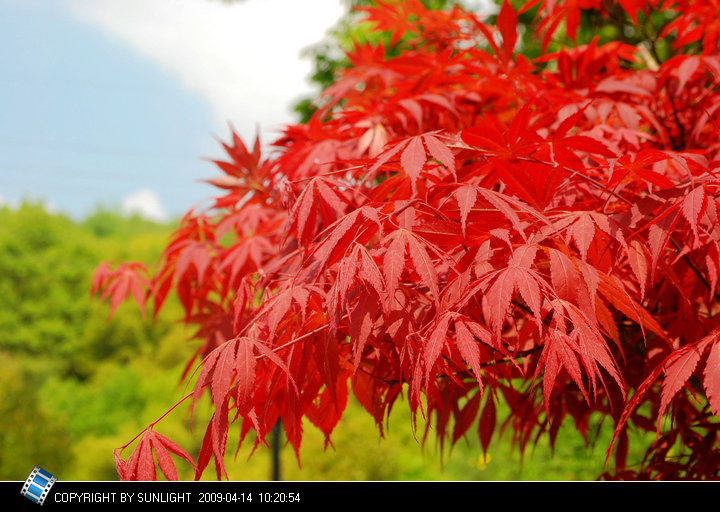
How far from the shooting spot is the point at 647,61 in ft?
7.46

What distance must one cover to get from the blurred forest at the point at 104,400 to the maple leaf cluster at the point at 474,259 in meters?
0.18

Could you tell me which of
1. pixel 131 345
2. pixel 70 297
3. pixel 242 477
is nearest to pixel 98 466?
pixel 242 477
